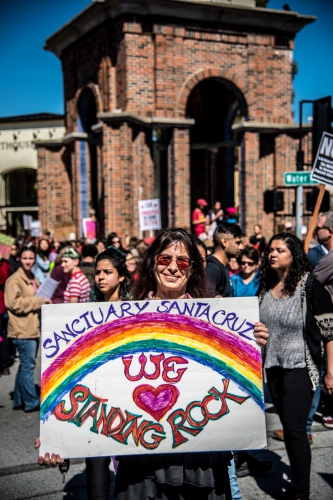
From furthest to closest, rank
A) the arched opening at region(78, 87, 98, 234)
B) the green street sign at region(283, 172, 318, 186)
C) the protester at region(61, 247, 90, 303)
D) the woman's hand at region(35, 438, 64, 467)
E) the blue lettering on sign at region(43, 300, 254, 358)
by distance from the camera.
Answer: the arched opening at region(78, 87, 98, 234) → the green street sign at region(283, 172, 318, 186) → the protester at region(61, 247, 90, 303) → the blue lettering on sign at region(43, 300, 254, 358) → the woman's hand at region(35, 438, 64, 467)

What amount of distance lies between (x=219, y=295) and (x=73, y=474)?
7.49 ft

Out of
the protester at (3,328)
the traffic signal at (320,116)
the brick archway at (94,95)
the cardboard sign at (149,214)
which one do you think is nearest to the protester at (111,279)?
the protester at (3,328)

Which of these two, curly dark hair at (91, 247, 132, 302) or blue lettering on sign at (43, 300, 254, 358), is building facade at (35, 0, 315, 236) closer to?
curly dark hair at (91, 247, 132, 302)

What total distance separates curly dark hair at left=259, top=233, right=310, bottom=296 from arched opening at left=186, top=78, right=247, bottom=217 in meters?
18.2

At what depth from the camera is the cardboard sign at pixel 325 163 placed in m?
7.92

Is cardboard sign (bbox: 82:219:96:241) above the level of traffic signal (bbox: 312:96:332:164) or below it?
below

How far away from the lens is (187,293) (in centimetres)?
321

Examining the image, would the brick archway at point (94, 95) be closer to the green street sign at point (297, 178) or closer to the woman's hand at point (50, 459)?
the green street sign at point (297, 178)

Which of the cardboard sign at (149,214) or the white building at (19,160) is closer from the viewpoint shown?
the cardboard sign at (149,214)

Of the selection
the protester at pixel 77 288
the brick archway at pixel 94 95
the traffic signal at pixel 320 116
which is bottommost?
the protester at pixel 77 288

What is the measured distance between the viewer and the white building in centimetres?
4016

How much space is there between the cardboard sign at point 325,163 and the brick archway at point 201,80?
1150 cm

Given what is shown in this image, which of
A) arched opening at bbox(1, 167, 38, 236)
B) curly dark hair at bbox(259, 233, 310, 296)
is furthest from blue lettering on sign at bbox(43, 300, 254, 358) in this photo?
arched opening at bbox(1, 167, 38, 236)

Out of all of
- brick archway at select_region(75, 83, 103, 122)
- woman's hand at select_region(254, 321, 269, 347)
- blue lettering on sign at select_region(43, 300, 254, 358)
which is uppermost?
brick archway at select_region(75, 83, 103, 122)
